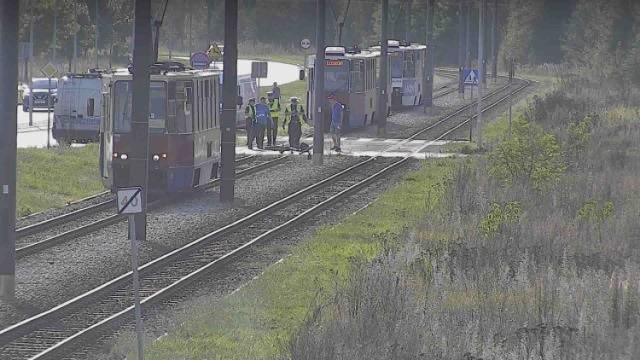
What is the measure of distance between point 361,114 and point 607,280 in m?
34.8

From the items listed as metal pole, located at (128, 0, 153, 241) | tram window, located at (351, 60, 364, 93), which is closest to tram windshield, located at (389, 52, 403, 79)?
tram window, located at (351, 60, 364, 93)

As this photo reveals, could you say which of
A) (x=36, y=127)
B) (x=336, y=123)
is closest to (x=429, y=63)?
(x=36, y=127)

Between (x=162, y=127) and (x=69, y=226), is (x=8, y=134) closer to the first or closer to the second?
(x=69, y=226)

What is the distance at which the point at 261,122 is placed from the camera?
4469 centimetres

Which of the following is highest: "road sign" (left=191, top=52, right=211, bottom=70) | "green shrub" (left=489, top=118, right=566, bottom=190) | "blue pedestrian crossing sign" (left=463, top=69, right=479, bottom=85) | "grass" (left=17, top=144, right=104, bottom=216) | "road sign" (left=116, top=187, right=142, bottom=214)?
"road sign" (left=191, top=52, right=211, bottom=70)

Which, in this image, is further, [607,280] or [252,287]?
[252,287]

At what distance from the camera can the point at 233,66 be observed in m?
30.5

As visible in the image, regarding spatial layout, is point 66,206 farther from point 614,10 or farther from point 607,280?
point 614,10

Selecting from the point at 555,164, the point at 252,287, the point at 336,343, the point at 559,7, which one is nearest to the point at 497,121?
the point at 555,164

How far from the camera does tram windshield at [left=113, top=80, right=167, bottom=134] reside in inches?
1160

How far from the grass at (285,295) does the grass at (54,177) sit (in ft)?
21.7

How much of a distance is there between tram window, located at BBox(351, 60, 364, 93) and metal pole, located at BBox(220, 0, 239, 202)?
65.7 feet

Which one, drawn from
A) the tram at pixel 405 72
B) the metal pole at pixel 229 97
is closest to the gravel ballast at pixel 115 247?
the metal pole at pixel 229 97

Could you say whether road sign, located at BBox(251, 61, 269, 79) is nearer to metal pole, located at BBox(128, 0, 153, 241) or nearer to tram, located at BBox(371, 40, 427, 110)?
tram, located at BBox(371, 40, 427, 110)
